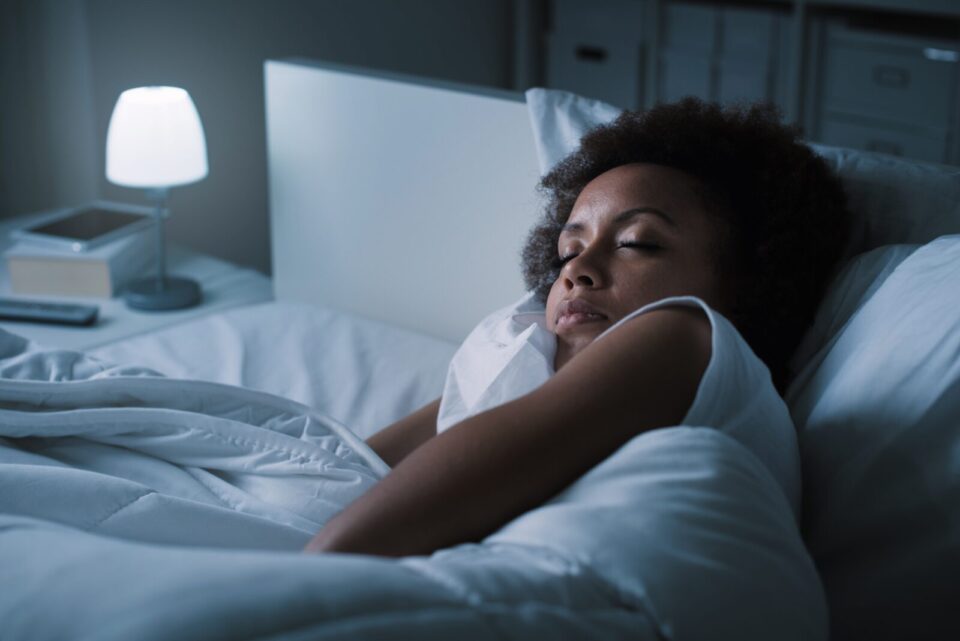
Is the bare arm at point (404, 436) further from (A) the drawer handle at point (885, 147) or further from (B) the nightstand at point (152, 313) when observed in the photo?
(A) the drawer handle at point (885, 147)

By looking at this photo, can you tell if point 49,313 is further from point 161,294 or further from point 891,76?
point 891,76

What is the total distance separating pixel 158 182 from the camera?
182 centimetres

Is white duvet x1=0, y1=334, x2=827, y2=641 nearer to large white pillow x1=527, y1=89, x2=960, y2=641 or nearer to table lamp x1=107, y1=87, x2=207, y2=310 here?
large white pillow x1=527, y1=89, x2=960, y2=641

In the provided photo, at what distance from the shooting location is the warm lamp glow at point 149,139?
5.90ft

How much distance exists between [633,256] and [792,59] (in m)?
1.95

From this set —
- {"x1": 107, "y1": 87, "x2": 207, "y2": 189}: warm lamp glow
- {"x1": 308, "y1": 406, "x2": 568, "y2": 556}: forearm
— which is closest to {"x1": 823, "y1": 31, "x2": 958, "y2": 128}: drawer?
{"x1": 107, "y1": 87, "x2": 207, "y2": 189}: warm lamp glow

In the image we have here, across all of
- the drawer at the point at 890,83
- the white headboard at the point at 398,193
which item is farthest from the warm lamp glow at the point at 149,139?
the drawer at the point at 890,83

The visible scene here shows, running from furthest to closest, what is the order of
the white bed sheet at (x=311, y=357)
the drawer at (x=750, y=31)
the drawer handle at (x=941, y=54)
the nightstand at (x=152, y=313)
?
the drawer at (x=750, y=31) → the drawer handle at (x=941, y=54) → the nightstand at (x=152, y=313) → the white bed sheet at (x=311, y=357)

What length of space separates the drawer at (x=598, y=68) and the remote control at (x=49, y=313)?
68.1 inches

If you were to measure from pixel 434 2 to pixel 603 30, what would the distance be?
486 mm

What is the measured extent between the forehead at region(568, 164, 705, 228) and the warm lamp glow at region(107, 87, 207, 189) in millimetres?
991

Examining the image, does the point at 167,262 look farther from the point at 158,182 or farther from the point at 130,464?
the point at 130,464

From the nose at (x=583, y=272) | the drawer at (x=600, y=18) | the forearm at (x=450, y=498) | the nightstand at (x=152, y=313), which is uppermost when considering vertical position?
the drawer at (x=600, y=18)

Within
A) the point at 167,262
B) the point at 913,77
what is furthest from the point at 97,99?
the point at 913,77
